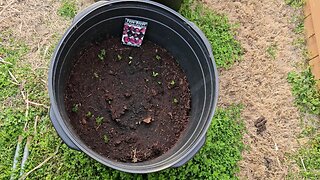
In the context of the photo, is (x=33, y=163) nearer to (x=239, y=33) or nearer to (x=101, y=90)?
(x=101, y=90)

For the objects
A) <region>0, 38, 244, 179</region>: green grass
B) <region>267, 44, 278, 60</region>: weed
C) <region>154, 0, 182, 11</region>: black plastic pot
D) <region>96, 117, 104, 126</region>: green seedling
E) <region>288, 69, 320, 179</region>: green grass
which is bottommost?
<region>0, 38, 244, 179</region>: green grass

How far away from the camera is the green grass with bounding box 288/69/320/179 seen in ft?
8.16

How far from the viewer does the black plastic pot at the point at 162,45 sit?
6.11 feet

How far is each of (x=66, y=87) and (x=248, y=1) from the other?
138 centimetres

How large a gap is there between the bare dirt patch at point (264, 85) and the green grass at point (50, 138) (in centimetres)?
9

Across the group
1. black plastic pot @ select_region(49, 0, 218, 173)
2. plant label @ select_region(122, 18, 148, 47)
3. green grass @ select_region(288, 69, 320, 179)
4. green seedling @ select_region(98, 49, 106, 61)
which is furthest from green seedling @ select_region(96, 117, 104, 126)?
green grass @ select_region(288, 69, 320, 179)

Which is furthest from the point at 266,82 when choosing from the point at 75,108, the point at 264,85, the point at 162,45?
the point at 75,108

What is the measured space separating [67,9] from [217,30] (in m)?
0.96

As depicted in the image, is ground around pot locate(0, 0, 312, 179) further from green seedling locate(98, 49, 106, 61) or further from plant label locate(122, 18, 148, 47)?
plant label locate(122, 18, 148, 47)

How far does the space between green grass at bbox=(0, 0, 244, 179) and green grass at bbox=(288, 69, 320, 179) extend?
1.34ft

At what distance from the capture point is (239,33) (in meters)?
2.70

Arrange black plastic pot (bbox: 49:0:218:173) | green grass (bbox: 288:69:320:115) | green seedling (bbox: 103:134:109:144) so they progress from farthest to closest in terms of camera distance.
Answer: green grass (bbox: 288:69:320:115) → green seedling (bbox: 103:134:109:144) → black plastic pot (bbox: 49:0:218:173)

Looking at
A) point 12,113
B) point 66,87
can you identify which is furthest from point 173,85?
point 12,113

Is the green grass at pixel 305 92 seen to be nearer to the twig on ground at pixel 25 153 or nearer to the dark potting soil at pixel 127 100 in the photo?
the dark potting soil at pixel 127 100
